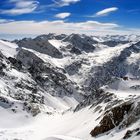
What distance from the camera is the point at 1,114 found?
10125 cm

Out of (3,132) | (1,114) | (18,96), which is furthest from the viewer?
(18,96)

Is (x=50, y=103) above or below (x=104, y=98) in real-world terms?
below

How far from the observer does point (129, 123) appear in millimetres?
49719

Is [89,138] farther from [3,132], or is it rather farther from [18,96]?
[18,96]

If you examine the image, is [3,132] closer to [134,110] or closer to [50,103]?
[134,110]

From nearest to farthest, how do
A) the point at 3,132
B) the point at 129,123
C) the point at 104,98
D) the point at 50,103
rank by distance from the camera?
the point at 129,123, the point at 3,132, the point at 104,98, the point at 50,103

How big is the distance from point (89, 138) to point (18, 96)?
8788 cm

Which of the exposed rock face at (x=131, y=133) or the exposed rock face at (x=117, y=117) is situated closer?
the exposed rock face at (x=131, y=133)

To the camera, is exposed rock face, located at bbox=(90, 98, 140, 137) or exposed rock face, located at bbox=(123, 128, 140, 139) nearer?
exposed rock face, located at bbox=(123, 128, 140, 139)

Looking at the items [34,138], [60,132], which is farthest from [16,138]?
[60,132]

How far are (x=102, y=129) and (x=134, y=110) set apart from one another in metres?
6.56

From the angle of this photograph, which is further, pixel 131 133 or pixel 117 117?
pixel 117 117

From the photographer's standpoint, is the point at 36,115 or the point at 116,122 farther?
the point at 36,115

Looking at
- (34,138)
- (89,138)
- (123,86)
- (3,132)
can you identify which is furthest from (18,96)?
(89,138)
